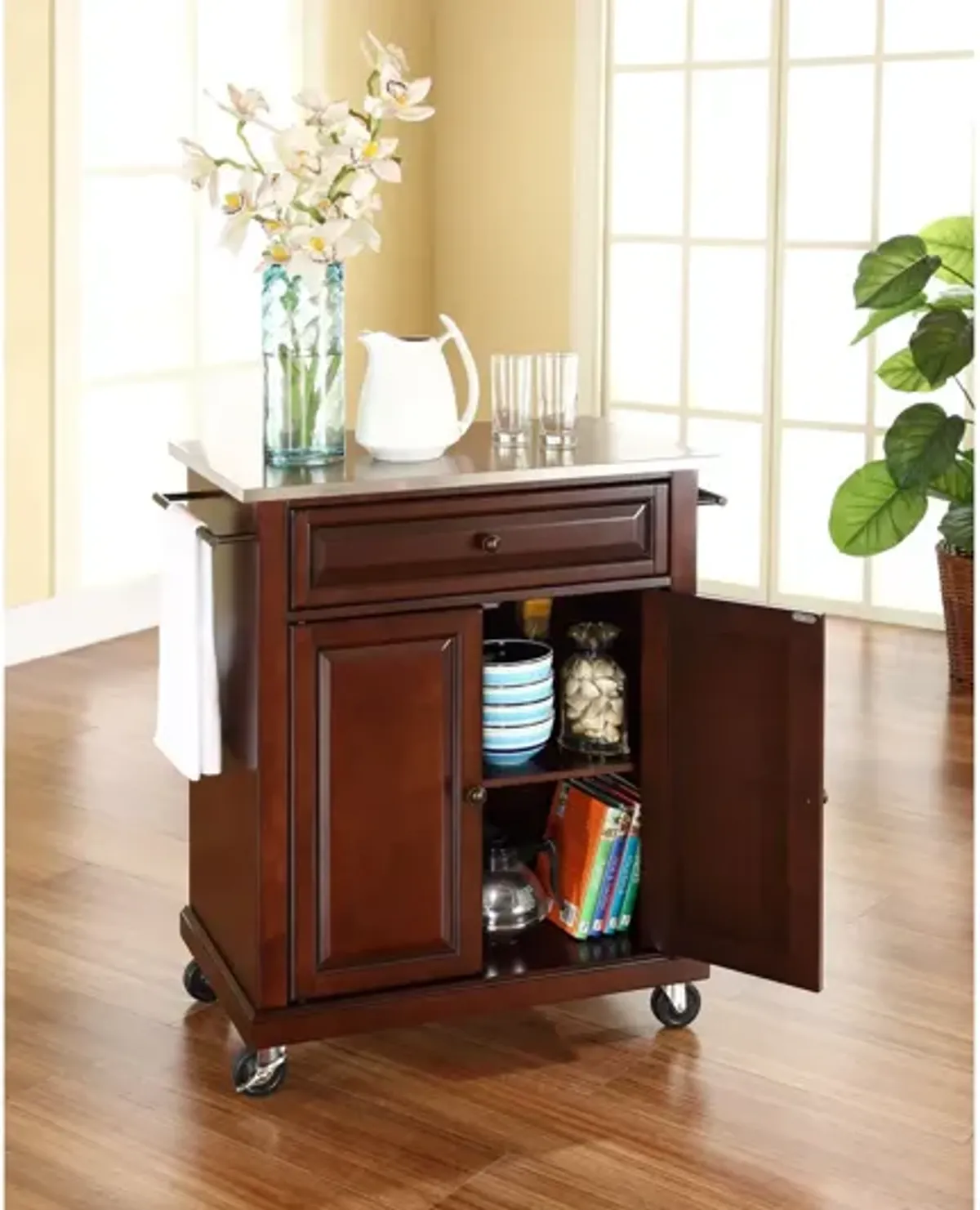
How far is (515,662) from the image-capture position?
2869 millimetres

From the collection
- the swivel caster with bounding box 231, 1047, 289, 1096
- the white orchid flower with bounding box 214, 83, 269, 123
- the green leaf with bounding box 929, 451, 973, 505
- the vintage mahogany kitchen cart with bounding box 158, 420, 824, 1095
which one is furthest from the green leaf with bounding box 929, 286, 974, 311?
the swivel caster with bounding box 231, 1047, 289, 1096

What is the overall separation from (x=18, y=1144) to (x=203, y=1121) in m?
0.24

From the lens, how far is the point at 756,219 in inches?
221

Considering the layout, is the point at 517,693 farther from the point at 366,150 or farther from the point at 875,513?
the point at 875,513

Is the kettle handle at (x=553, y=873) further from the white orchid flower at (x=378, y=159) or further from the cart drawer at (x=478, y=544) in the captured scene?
the white orchid flower at (x=378, y=159)

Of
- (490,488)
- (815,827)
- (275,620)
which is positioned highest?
(490,488)

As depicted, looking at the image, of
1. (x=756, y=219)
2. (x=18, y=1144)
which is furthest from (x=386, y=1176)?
(x=756, y=219)

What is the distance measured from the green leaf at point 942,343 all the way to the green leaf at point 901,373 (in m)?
0.36

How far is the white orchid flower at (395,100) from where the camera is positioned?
261 cm

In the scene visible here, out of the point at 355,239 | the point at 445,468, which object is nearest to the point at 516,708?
the point at 445,468

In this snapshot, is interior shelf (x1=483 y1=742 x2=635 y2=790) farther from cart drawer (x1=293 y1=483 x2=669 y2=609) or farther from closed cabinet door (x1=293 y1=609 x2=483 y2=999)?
cart drawer (x1=293 y1=483 x2=669 y2=609)

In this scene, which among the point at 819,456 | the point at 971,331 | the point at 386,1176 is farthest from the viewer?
the point at 819,456

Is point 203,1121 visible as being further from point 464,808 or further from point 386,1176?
point 464,808

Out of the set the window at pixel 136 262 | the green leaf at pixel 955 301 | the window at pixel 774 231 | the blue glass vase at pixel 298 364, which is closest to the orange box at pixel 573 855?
the blue glass vase at pixel 298 364
